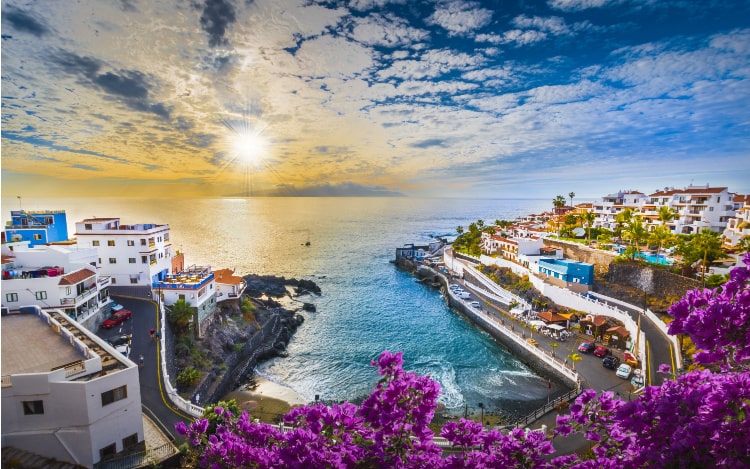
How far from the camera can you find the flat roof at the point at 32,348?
640 inches

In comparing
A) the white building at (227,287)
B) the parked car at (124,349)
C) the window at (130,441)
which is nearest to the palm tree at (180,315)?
the parked car at (124,349)

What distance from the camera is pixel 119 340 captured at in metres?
25.7

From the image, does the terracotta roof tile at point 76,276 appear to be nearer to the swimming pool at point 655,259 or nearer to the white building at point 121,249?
the white building at point 121,249

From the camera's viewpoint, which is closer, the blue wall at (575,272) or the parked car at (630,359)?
the parked car at (630,359)

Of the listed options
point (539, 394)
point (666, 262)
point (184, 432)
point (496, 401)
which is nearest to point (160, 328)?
point (184, 432)

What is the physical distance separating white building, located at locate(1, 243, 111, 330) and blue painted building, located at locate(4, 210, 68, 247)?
33.4 feet

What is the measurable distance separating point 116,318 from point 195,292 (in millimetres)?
5974

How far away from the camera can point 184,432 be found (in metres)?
7.25

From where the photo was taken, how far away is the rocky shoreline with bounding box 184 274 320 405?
27.3 meters

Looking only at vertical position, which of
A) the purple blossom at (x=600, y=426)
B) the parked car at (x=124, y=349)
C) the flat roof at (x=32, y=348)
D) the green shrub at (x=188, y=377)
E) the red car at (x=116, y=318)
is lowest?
the green shrub at (x=188, y=377)

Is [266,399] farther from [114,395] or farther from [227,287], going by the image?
[227,287]

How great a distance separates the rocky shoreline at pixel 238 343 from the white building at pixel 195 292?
1.40 metres

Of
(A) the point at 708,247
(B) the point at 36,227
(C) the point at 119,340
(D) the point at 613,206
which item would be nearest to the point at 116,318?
(C) the point at 119,340

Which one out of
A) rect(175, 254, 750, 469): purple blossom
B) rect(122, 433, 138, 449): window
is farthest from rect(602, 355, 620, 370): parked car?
rect(122, 433, 138, 449): window
